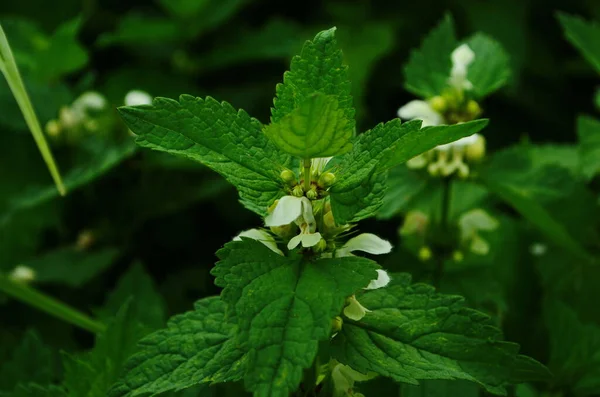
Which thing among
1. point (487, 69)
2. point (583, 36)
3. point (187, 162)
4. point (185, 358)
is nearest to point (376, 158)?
point (185, 358)

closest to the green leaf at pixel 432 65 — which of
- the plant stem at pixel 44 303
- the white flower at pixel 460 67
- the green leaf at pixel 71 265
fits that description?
the white flower at pixel 460 67

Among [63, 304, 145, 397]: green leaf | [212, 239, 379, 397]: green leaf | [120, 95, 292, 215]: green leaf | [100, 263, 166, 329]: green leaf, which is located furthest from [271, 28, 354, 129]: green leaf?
[100, 263, 166, 329]: green leaf

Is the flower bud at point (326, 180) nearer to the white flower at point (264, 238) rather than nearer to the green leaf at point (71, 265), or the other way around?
the white flower at point (264, 238)

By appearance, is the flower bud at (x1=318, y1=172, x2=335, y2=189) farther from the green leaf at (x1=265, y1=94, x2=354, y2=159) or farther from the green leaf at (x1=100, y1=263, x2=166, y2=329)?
the green leaf at (x1=100, y1=263, x2=166, y2=329)

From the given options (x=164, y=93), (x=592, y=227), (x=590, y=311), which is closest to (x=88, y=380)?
(x=590, y=311)

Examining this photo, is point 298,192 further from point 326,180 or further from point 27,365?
point 27,365
